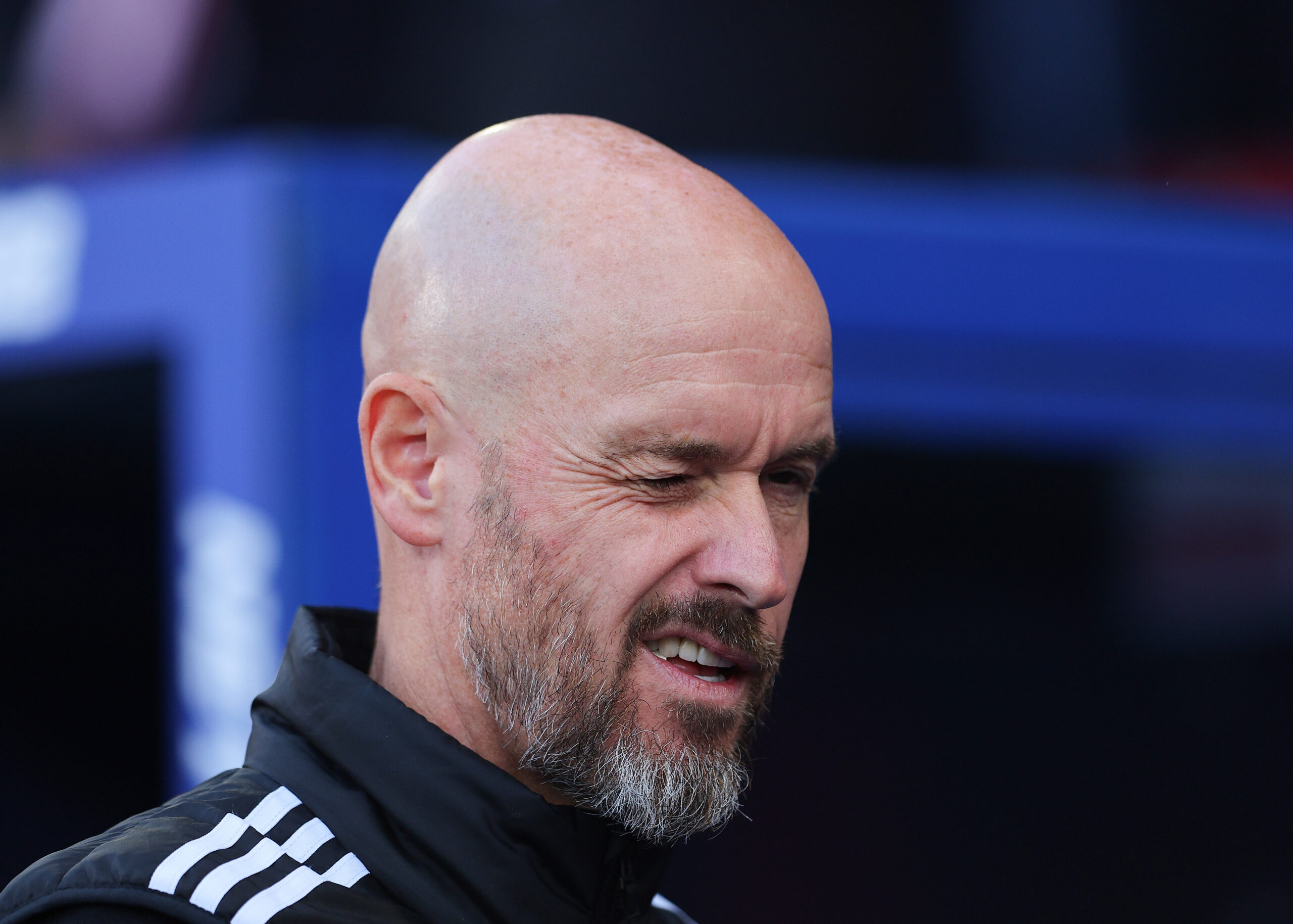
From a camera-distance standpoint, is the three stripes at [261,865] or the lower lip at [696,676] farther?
the lower lip at [696,676]

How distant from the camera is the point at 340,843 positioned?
3.54 feet

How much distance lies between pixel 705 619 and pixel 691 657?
0.05 metres

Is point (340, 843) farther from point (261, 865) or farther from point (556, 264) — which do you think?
point (556, 264)

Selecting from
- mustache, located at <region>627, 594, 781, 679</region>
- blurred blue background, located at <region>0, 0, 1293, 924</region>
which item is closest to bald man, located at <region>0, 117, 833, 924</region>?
mustache, located at <region>627, 594, 781, 679</region>

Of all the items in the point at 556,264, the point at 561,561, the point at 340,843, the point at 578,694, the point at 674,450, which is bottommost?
the point at 340,843

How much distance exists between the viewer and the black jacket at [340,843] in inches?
38.0

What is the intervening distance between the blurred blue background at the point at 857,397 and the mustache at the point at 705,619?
1198mm

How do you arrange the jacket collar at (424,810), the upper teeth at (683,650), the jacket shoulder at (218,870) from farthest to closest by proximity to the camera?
the upper teeth at (683,650), the jacket collar at (424,810), the jacket shoulder at (218,870)

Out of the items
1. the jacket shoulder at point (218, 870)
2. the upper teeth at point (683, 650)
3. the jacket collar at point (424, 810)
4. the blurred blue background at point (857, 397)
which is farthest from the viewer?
the blurred blue background at point (857, 397)

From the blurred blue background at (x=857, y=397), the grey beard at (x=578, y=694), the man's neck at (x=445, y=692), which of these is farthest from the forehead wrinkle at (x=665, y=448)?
the blurred blue background at (x=857, y=397)

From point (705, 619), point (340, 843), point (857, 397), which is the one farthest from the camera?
point (857, 397)

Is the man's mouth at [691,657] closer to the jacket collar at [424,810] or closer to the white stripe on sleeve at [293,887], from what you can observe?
the jacket collar at [424,810]

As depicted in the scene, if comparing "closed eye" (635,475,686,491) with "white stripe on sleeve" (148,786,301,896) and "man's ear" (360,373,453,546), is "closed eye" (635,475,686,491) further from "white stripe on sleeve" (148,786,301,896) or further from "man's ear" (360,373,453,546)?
"white stripe on sleeve" (148,786,301,896)

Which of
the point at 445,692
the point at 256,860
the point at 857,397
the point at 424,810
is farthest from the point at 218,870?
the point at 857,397
